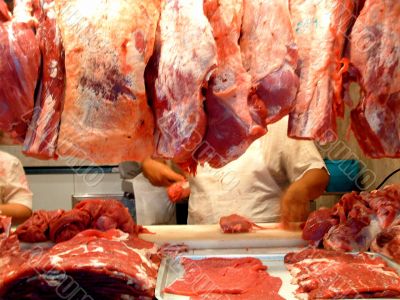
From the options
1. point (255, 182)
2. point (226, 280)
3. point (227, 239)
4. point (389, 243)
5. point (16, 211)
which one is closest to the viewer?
point (226, 280)

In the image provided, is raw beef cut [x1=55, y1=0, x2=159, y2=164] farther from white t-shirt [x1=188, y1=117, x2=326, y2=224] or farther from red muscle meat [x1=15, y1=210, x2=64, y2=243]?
white t-shirt [x1=188, y1=117, x2=326, y2=224]

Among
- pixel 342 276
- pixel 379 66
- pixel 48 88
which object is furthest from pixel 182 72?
pixel 342 276

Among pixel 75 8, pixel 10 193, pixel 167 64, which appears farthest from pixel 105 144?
pixel 10 193

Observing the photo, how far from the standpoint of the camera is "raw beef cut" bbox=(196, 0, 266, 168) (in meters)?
2.31

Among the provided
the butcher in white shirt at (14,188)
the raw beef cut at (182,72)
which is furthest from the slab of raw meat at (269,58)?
the butcher in white shirt at (14,188)

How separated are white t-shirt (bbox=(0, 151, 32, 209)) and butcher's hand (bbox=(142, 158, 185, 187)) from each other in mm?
1004

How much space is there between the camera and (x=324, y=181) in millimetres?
3959

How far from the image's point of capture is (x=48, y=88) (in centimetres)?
236

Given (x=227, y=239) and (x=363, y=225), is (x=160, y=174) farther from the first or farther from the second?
(x=363, y=225)

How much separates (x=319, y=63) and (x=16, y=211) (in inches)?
99.0

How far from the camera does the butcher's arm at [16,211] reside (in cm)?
387

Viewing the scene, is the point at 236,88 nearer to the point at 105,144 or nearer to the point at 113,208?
the point at 105,144

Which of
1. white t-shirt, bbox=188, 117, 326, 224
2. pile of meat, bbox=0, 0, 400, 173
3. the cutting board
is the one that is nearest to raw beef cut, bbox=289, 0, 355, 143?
pile of meat, bbox=0, 0, 400, 173

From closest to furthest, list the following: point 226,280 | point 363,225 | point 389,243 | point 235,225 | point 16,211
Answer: point 226,280 < point 389,243 < point 363,225 < point 235,225 < point 16,211
